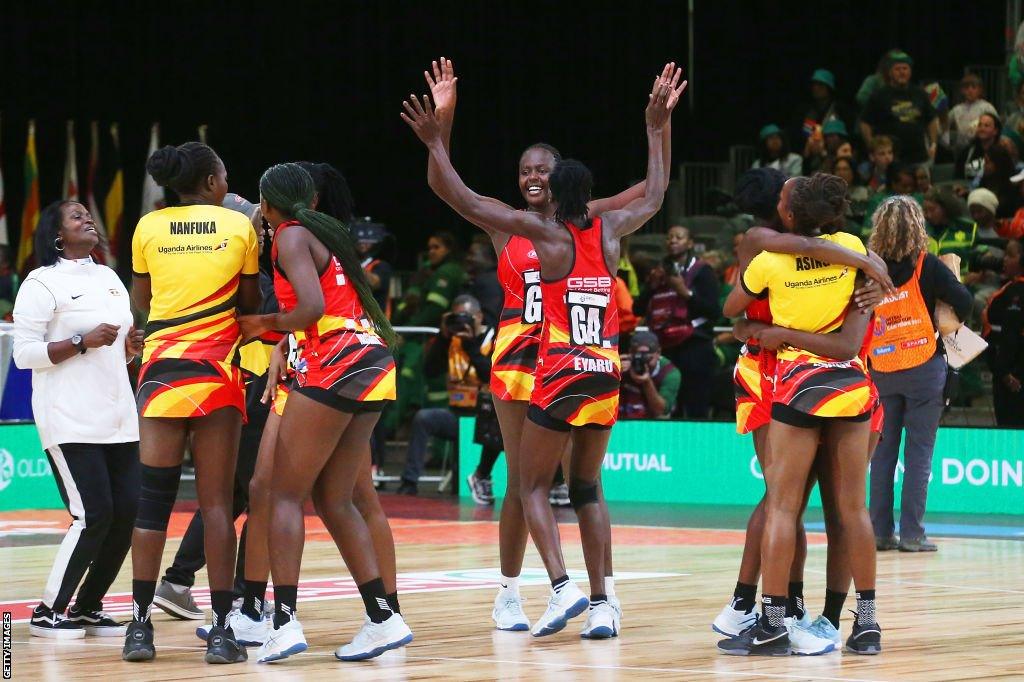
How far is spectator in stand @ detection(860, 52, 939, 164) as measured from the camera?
17.8 metres

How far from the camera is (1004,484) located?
41.2 feet

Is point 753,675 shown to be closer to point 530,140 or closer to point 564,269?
point 564,269

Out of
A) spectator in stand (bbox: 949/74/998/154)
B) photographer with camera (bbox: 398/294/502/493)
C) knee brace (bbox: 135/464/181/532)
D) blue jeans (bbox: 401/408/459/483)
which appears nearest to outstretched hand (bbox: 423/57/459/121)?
knee brace (bbox: 135/464/181/532)

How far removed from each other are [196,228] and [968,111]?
Result: 13.6 m

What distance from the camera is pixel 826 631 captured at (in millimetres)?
6695

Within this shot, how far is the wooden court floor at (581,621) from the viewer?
627 centimetres

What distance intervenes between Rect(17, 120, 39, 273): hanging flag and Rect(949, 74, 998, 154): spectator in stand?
32.7 feet

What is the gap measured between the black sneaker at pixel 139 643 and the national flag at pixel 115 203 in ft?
45.9

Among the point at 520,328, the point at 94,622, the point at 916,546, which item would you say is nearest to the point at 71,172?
the point at 916,546

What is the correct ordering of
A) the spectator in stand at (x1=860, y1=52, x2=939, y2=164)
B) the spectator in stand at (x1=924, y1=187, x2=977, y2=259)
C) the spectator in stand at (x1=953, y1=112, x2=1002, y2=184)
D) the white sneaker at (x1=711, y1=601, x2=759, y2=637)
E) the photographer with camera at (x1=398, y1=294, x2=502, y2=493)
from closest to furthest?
1. the white sneaker at (x1=711, y1=601, x2=759, y2=637)
2. the photographer with camera at (x1=398, y1=294, x2=502, y2=493)
3. the spectator in stand at (x1=924, y1=187, x2=977, y2=259)
4. the spectator in stand at (x1=953, y1=112, x2=1002, y2=184)
5. the spectator in stand at (x1=860, y1=52, x2=939, y2=164)

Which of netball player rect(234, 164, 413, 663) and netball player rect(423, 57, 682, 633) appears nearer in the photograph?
netball player rect(234, 164, 413, 663)

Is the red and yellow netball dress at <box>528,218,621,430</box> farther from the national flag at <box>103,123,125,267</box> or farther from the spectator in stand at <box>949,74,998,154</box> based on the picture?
the national flag at <box>103,123,125,267</box>

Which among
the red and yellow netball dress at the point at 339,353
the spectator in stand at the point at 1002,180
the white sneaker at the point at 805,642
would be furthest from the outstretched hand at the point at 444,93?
the spectator in stand at the point at 1002,180

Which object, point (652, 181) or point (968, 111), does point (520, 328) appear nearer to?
point (652, 181)
